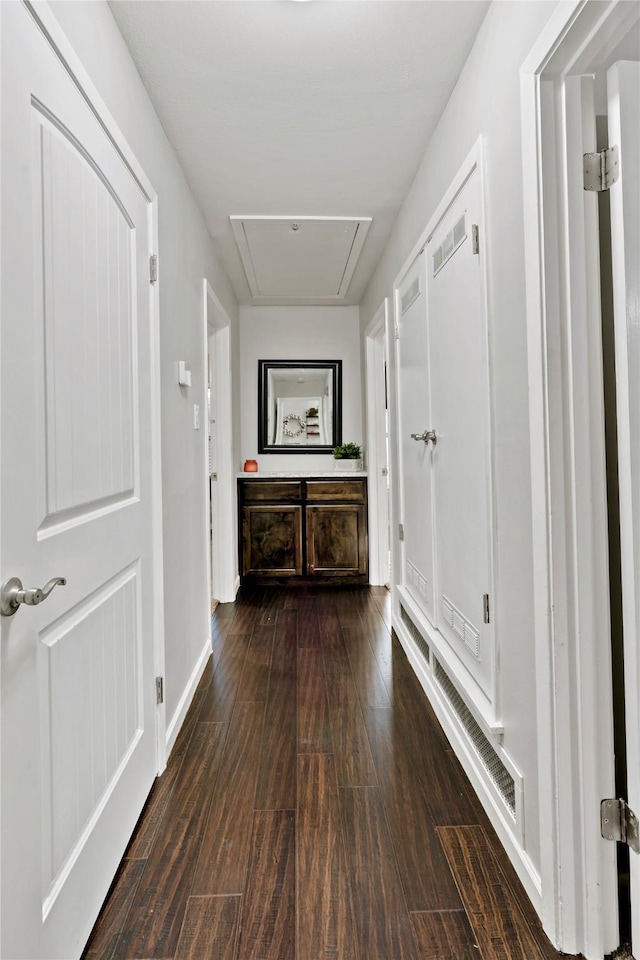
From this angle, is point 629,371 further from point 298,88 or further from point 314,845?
point 298,88

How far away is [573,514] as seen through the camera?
1139 millimetres

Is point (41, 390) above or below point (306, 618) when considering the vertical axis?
above

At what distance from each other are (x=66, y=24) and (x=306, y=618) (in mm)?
2987

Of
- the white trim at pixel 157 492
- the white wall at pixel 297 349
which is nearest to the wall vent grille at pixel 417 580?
the white trim at pixel 157 492

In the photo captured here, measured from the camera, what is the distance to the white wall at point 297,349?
4664 millimetres

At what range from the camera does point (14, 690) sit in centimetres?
89

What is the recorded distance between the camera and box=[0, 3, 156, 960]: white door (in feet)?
2.93

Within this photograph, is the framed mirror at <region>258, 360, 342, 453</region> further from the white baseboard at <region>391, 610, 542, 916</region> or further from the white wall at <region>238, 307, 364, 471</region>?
the white baseboard at <region>391, 610, 542, 916</region>

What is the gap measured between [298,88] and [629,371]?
5.02 feet

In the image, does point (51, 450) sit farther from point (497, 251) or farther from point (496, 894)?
point (496, 894)

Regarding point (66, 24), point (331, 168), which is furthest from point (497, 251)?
point (331, 168)

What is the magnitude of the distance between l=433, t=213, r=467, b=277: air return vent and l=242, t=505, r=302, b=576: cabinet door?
2.49 meters

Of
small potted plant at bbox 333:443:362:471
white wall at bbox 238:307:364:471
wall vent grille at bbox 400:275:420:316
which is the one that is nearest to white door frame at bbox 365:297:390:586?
small potted plant at bbox 333:443:362:471

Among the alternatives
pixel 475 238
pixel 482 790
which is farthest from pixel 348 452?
pixel 482 790
